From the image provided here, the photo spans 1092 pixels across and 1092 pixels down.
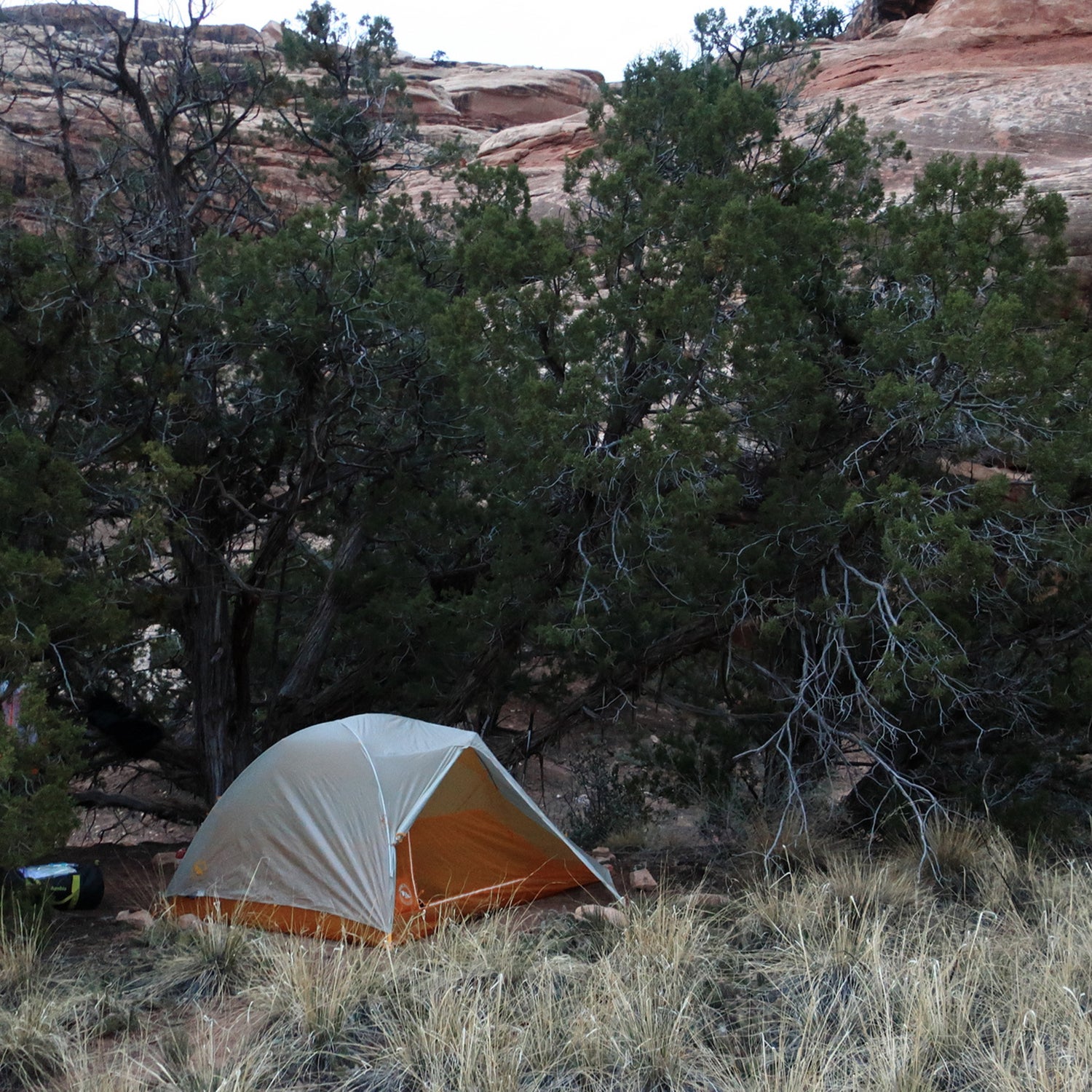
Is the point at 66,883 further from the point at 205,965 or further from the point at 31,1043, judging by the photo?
the point at 31,1043

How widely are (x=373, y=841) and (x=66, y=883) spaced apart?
88.5 inches

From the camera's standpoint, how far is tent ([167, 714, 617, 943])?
272 inches

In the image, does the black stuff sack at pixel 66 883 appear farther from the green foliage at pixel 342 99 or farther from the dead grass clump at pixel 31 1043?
the green foliage at pixel 342 99

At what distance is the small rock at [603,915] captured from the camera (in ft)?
20.3

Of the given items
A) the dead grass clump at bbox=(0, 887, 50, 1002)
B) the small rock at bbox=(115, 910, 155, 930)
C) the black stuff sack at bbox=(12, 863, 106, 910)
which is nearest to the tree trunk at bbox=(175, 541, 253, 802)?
the black stuff sack at bbox=(12, 863, 106, 910)

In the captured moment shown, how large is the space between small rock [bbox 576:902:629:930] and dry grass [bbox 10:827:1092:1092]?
3.7 inches

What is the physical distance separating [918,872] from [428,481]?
510 cm

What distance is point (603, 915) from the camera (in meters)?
6.38

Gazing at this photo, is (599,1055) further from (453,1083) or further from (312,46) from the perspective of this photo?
(312,46)

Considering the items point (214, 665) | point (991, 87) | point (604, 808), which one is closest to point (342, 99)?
point (214, 665)

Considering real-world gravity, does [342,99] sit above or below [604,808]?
above

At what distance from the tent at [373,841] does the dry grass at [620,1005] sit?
60 centimetres

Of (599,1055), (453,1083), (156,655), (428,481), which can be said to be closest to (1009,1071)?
(599,1055)

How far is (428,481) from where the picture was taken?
9742mm
